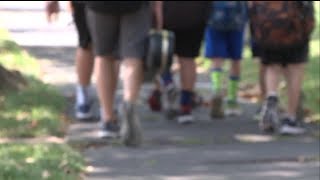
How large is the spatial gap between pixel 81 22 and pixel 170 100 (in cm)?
109

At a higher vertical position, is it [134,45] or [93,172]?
[134,45]

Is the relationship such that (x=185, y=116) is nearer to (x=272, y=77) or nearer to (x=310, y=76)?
(x=272, y=77)

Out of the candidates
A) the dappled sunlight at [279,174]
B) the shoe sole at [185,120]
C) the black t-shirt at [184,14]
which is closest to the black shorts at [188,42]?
the black t-shirt at [184,14]

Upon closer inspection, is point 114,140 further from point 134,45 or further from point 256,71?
point 256,71

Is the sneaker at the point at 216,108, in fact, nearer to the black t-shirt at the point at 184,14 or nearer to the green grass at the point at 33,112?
the black t-shirt at the point at 184,14

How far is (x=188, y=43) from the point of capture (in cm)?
891

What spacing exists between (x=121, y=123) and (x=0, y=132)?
0.99 metres

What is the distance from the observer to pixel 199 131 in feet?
27.9

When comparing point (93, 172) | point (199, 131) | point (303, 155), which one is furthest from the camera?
point (199, 131)

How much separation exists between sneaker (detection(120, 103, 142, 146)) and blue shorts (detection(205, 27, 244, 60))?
1.87 metres

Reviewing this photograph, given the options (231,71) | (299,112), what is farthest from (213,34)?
(299,112)

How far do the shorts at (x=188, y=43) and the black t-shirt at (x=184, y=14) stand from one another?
13 centimetres

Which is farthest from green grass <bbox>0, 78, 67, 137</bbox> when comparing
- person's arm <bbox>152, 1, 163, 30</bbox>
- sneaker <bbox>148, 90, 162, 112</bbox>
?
person's arm <bbox>152, 1, 163, 30</bbox>

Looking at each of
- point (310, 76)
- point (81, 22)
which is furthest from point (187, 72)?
point (310, 76)
